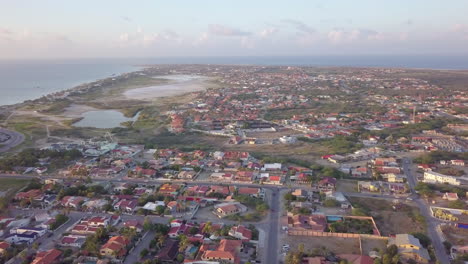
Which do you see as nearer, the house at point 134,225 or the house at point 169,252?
the house at point 169,252

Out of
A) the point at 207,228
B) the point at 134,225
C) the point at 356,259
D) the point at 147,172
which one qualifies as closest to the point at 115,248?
the point at 134,225

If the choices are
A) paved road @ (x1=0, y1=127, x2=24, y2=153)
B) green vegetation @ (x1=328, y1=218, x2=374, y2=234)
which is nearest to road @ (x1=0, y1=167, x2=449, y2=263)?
green vegetation @ (x1=328, y1=218, x2=374, y2=234)

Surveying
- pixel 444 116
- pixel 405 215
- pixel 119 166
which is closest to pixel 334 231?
pixel 405 215

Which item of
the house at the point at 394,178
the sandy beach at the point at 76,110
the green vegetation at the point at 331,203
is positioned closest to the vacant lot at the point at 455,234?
the green vegetation at the point at 331,203

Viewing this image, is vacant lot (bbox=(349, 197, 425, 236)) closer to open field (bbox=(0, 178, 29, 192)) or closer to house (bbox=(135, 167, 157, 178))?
house (bbox=(135, 167, 157, 178))

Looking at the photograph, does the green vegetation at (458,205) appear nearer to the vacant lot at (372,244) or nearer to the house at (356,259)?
the vacant lot at (372,244)

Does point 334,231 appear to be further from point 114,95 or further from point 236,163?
point 114,95
